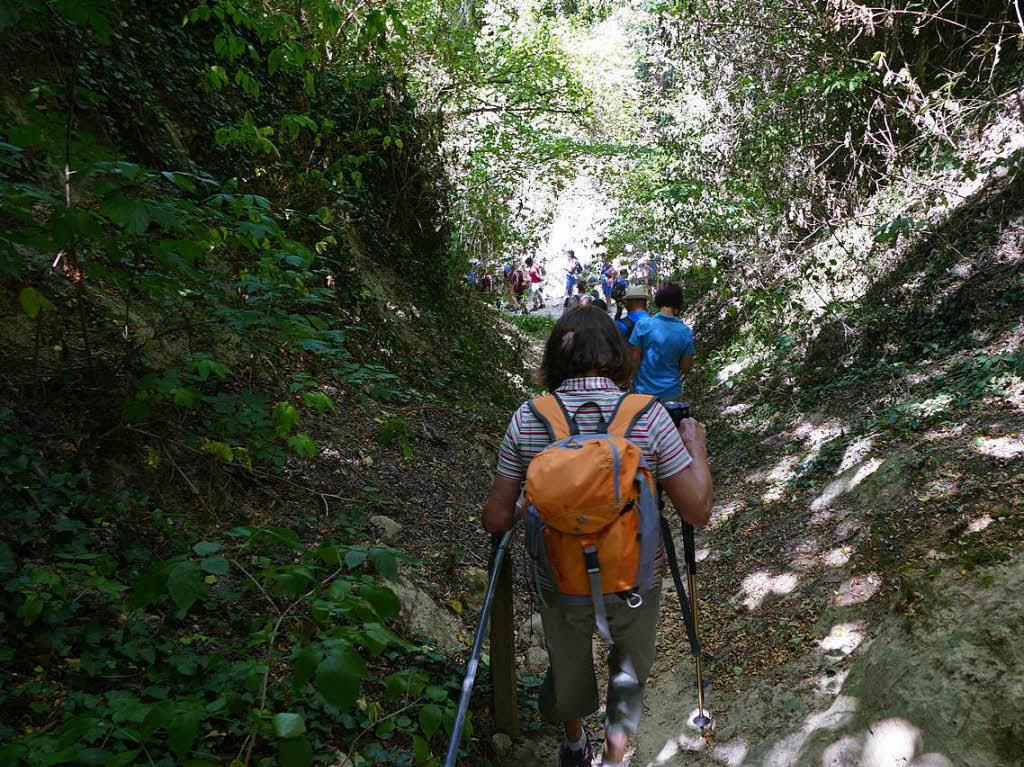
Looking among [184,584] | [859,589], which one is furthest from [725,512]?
[184,584]

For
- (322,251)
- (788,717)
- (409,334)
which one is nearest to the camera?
(788,717)

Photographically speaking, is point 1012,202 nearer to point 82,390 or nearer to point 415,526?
point 415,526

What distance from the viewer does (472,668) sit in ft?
6.82

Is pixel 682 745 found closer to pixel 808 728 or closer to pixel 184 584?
pixel 808 728

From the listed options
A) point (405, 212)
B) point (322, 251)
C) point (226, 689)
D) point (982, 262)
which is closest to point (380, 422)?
point (322, 251)

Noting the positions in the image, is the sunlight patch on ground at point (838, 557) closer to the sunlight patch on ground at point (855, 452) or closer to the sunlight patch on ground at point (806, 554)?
the sunlight patch on ground at point (806, 554)

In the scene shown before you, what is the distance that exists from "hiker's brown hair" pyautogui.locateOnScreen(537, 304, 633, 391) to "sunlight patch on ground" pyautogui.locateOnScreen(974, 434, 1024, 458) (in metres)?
3.30

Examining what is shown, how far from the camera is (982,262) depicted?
296 inches

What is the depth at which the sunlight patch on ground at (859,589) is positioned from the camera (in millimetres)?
4027

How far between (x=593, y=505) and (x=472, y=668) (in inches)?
25.6

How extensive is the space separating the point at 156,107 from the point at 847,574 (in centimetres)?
721

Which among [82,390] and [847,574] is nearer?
[82,390]

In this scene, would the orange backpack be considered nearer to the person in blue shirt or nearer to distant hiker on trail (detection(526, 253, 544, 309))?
the person in blue shirt

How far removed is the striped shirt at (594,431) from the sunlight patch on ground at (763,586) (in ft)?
9.14
